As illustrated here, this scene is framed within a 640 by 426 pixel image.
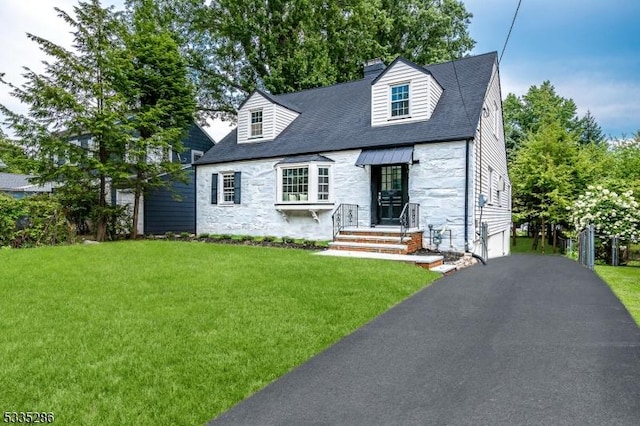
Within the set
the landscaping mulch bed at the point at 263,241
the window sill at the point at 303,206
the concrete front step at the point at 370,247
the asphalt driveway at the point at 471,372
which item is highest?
the window sill at the point at 303,206

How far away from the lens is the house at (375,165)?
11.0m

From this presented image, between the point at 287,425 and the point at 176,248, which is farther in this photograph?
the point at 176,248

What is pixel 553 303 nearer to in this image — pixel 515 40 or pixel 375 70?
pixel 515 40

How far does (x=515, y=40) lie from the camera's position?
9.01 meters

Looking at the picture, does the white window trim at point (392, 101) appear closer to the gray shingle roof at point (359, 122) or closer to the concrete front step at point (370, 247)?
the gray shingle roof at point (359, 122)

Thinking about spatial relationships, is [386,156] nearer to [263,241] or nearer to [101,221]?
[263,241]

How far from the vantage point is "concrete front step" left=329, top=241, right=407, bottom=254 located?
10203 mm

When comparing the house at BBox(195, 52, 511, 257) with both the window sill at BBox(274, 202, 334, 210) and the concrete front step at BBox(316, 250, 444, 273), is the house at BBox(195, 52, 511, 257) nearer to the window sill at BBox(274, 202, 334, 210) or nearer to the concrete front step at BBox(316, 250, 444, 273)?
the window sill at BBox(274, 202, 334, 210)

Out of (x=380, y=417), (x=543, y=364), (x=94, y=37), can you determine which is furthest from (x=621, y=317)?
(x=94, y=37)

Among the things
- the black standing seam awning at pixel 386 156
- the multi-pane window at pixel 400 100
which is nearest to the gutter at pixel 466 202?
the black standing seam awning at pixel 386 156

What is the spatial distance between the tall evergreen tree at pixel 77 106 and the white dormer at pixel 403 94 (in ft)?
31.0

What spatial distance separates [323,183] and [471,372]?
392 inches

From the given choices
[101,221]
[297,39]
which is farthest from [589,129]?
[101,221]

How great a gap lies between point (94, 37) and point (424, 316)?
1558cm
